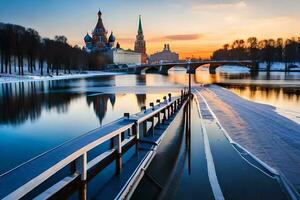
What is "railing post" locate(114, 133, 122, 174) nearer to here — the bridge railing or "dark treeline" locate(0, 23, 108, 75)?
the bridge railing

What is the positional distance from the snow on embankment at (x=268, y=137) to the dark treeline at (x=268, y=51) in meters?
129

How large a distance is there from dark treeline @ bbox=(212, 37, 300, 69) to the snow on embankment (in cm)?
12932

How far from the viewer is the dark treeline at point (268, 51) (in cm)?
14238

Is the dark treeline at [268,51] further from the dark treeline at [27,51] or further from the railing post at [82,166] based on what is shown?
the railing post at [82,166]

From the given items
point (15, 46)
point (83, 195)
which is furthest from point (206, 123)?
point (15, 46)

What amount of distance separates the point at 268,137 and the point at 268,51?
138778 millimetres

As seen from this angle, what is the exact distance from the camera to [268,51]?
14088cm

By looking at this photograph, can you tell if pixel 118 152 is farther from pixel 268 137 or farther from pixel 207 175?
pixel 268 137

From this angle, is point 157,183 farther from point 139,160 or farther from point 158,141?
point 158,141

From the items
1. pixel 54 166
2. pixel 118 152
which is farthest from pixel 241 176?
pixel 54 166

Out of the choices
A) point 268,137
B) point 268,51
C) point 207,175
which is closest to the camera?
point 207,175

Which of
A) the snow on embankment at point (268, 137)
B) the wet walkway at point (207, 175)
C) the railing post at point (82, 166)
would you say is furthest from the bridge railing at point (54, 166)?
the snow on embankment at point (268, 137)

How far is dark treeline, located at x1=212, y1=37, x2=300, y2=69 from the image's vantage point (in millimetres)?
142375

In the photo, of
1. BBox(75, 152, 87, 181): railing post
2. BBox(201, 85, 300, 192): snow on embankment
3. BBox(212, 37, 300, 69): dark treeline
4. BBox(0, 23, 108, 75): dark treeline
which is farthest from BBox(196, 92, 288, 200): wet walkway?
BBox(212, 37, 300, 69): dark treeline
